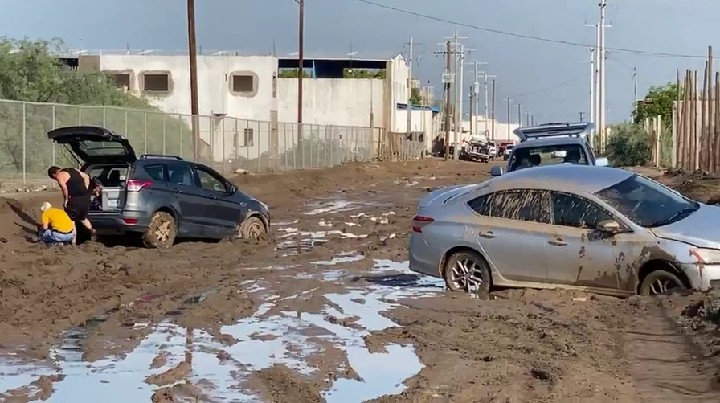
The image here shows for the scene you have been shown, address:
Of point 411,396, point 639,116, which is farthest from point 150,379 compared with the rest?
point 639,116

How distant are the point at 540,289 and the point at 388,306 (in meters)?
1.85

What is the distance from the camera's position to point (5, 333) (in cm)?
1119

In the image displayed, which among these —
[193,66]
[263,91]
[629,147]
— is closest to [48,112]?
[193,66]

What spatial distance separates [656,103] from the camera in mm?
73312

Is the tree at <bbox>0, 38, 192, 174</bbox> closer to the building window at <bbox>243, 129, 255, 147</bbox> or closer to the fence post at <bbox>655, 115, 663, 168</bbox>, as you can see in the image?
the building window at <bbox>243, 129, 255, 147</bbox>

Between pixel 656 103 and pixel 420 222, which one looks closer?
pixel 420 222

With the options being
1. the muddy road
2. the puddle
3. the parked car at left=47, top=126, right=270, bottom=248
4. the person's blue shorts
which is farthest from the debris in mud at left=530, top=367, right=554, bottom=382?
the puddle

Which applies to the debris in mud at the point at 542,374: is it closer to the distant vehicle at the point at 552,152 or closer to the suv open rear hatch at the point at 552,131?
the distant vehicle at the point at 552,152

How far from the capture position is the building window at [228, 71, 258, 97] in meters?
73.6

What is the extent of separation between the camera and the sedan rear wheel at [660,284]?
40.0 ft

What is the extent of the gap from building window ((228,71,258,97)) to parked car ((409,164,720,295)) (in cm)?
5989

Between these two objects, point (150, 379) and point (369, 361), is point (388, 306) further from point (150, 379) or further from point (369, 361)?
point (150, 379)

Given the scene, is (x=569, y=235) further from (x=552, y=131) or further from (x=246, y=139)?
(x=246, y=139)

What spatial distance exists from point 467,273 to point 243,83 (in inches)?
2423
